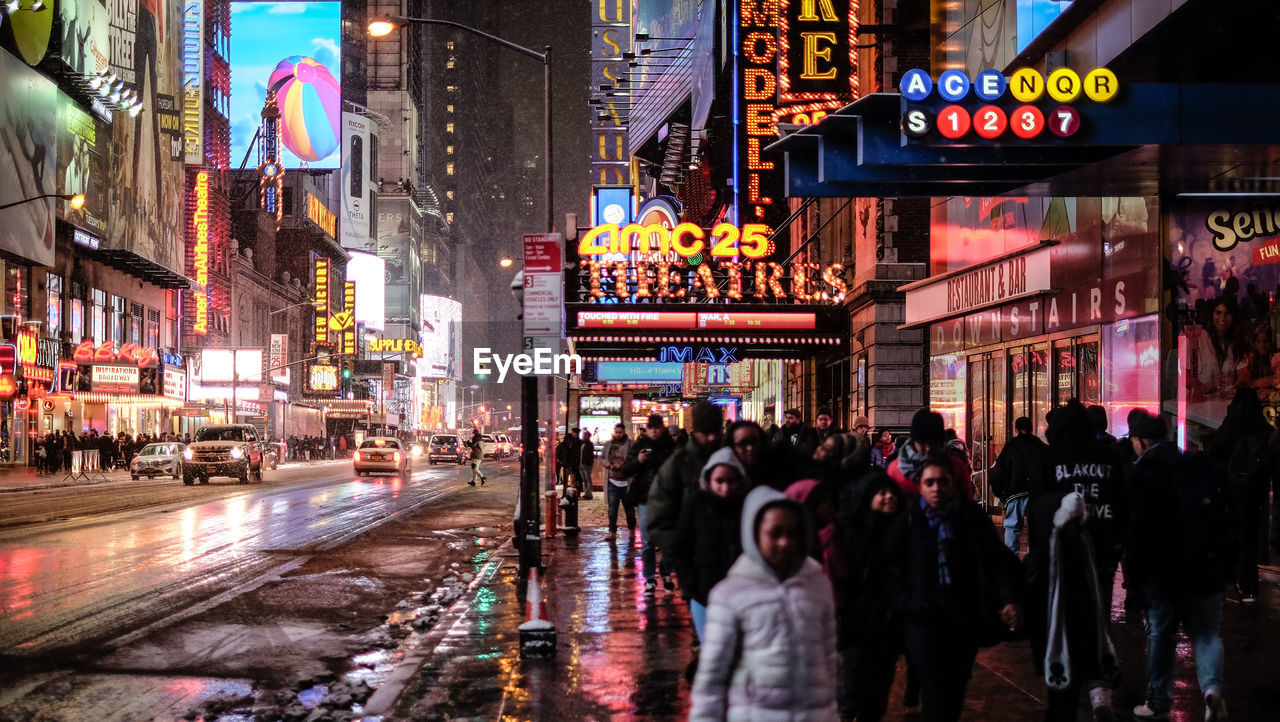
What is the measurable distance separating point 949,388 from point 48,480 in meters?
34.2

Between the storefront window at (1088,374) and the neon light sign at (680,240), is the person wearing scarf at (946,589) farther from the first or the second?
the neon light sign at (680,240)

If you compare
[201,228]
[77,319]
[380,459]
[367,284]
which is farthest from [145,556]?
[367,284]

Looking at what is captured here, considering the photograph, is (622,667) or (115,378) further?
(115,378)

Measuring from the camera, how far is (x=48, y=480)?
45.9 metres

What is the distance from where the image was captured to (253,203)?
108m

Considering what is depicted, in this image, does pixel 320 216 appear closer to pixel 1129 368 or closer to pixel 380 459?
pixel 380 459

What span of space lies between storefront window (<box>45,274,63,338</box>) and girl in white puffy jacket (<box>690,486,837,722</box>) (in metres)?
58.6

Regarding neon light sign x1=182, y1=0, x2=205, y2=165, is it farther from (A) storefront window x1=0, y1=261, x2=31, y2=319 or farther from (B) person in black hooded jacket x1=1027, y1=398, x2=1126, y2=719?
(B) person in black hooded jacket x1=1027, y1=398, x2=1126, y2=719

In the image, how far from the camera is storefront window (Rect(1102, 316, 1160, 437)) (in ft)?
53.2

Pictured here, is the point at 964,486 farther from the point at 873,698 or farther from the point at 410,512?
the point at 410,512

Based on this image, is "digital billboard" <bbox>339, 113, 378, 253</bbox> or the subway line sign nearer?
the subway line sign

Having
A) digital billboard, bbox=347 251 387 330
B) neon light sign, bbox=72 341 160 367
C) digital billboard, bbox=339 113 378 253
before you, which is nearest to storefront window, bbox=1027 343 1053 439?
neon light sign, bbox=72 341 160 367

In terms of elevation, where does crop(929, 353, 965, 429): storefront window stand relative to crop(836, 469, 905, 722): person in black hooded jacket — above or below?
above

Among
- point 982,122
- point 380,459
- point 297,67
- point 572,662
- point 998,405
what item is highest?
point 297,67
